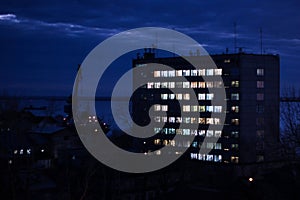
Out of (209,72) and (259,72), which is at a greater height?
(209,72)

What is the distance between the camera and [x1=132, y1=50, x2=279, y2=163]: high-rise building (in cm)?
3092

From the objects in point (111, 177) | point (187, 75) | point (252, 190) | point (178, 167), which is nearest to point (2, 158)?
point (111, 177)

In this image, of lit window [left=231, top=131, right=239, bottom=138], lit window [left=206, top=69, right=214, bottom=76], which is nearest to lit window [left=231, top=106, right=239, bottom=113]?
lit window [left=231, top=131, right=239, bottom=138]

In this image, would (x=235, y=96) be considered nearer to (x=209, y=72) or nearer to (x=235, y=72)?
(x=235, y=72)

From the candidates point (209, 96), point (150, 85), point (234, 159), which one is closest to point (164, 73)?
point (150, 85)

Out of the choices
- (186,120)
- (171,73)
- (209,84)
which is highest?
(171,73)

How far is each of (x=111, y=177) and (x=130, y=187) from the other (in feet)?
4.12

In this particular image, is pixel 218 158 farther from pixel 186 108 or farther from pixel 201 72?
pixel 201 72

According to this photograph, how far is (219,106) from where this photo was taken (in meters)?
32.9

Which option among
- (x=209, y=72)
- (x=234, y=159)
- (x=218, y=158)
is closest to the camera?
(x=234, y=159)

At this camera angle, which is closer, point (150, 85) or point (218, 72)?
point (218, 72)

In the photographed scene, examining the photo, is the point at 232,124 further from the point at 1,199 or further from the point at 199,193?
the point at 1,199

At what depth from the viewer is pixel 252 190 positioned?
11578 millimetres

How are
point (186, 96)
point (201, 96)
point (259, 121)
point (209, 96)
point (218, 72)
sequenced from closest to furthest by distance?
point (259, 121) → point (218, 72) → point (209, 96) → point (201, 96) → point (186, 96)
